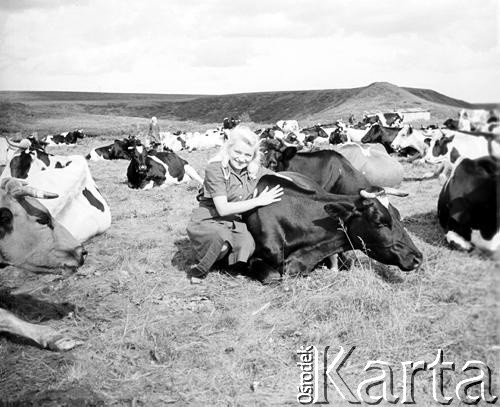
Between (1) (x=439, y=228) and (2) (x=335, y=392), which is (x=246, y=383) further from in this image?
(1) (x=439, y=228)

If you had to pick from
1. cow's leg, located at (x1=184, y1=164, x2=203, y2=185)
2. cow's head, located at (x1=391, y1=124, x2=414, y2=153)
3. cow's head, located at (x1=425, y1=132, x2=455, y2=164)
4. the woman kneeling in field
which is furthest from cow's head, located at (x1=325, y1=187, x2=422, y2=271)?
cow's head, located at (x1=391, y1=124, x2=414, y2=153)

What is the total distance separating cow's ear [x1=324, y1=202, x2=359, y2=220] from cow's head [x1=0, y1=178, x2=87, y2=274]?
7.62 feet

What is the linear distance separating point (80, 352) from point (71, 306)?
1019mm

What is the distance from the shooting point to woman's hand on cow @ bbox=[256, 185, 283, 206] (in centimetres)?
538

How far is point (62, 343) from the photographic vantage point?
4.18 meters

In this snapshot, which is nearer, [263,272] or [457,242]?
[457,242]

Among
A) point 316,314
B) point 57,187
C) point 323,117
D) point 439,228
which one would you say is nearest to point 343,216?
point 316,314

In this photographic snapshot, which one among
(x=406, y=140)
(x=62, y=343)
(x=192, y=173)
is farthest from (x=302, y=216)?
(x=406, y=140)

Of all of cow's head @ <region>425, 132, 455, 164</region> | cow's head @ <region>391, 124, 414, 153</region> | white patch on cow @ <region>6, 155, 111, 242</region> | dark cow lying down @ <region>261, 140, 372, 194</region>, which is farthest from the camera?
cow's head @ <region>391, 124, 414, 153</region>

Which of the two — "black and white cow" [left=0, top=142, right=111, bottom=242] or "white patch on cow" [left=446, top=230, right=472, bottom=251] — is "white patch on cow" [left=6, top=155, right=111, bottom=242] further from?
"white patch on cow" [left=446, top=230, right=472, bottom=251]

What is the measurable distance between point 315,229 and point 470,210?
1457mm

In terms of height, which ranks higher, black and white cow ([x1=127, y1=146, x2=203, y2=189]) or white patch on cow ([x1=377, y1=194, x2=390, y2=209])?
white patch on cow ([x1=377, y1=194, x2=390, y2=209])

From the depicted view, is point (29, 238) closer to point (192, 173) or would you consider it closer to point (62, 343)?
point (62, 343)

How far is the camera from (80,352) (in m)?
4.13
